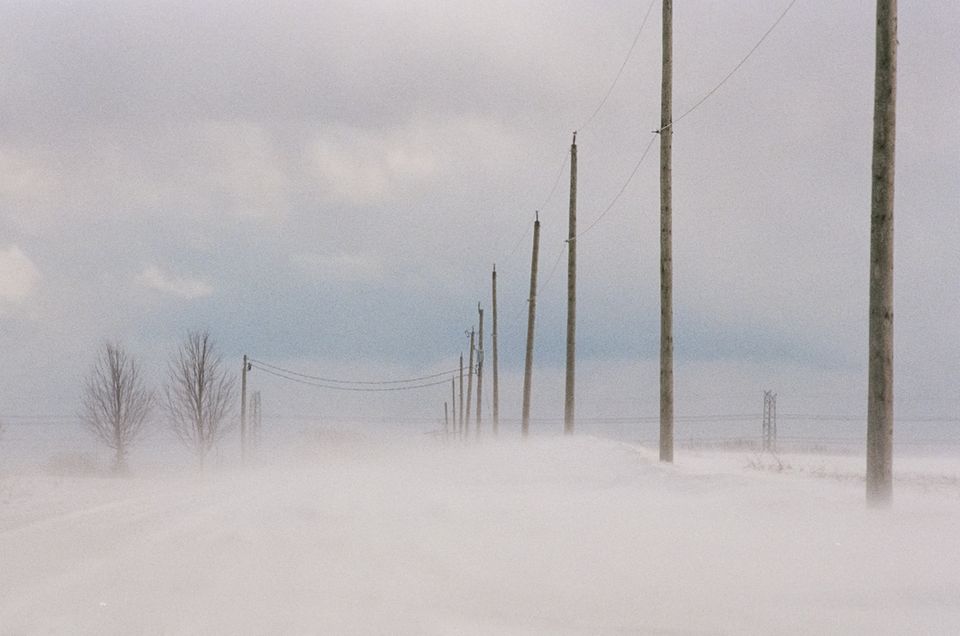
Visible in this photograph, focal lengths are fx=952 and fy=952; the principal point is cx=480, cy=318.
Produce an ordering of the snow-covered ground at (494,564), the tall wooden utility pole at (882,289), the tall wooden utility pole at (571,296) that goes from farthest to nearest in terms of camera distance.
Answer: the tall wooden utility pole at (571,296), the tall wooden utility pole at (882,289), the snow-covered ground at (494,564)

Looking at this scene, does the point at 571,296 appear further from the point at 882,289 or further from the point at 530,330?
the point at 882,289

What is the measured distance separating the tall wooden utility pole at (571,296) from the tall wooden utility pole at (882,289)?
1966 cm

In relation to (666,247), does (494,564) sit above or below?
below

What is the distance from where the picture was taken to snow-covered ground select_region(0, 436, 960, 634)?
22.2 feet

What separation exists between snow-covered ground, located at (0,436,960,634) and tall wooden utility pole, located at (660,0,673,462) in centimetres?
563

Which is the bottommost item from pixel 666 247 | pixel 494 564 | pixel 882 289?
pixel 494 564

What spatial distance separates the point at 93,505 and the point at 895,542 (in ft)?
40.5

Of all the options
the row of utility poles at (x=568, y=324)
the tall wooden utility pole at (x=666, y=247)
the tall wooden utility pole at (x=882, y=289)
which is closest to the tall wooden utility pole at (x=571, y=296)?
the row of utility poles at (x=568, y=324)

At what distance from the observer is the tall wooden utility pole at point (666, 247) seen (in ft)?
68.8

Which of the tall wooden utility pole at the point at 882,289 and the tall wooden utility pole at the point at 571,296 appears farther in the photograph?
the tall wooden utility pole at the point at 571,296

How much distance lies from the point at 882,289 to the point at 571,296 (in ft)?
67.9

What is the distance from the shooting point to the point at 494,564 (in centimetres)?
867

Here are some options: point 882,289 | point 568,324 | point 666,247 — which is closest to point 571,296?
point 568,324

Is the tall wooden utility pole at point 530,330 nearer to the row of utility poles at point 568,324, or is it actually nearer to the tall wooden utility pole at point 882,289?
the row of utility poles at point 568,324
